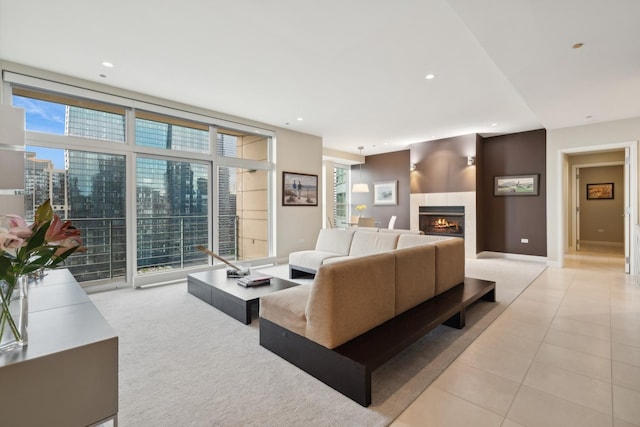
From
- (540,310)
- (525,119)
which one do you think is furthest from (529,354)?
(525,119)

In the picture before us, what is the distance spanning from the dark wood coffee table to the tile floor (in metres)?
1.80

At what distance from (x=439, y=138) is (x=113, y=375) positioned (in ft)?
24.8

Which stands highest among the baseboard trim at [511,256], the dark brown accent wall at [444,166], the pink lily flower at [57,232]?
the dark brown accent wall at [444,166]

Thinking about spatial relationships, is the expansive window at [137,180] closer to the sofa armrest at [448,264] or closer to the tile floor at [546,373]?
the sofa armrest at [448,264]

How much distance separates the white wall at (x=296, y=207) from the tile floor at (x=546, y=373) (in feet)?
13.7

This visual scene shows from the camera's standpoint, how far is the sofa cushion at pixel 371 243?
434 centimetres

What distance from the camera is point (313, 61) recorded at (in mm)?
3385

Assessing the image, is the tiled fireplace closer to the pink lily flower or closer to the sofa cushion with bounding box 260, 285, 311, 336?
the sofa cushion with bounding box 260, 285, 311, 336

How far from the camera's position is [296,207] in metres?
6.60

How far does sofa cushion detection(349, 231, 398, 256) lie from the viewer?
4336mm

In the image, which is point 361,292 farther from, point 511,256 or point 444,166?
point 511,256

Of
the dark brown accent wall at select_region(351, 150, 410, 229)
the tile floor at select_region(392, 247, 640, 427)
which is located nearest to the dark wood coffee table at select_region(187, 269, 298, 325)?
the tile floor at select_region(392, 247, 640, 427)

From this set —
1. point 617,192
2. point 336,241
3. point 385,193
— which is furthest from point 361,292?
point 617,192

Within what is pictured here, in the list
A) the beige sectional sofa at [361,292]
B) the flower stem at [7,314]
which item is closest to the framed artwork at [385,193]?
the beige sectional sofa at [361,292]
